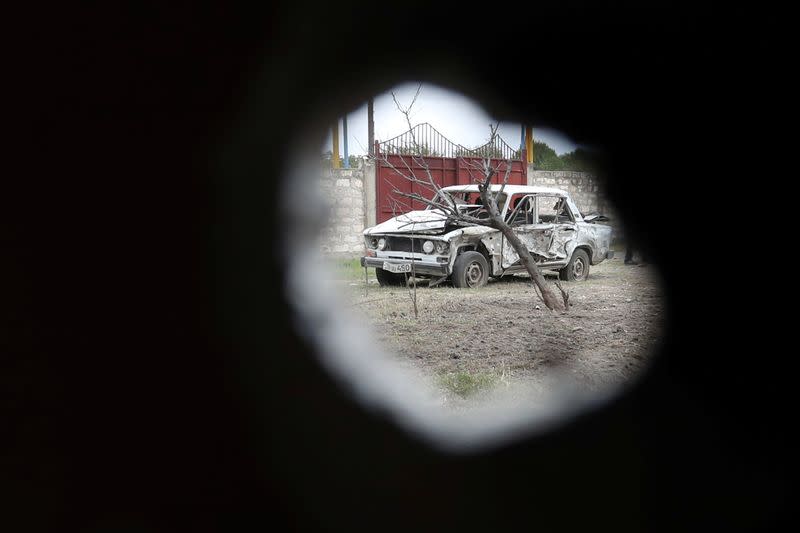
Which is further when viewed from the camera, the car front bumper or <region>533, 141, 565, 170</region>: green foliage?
<region>533, 141, 565, 170</region>: green foliage

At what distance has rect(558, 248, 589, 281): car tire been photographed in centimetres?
629

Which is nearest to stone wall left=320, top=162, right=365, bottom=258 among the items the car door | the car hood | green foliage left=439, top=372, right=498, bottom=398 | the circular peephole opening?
the circular peephole opening

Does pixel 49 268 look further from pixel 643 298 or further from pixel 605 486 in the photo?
pixel 643 298

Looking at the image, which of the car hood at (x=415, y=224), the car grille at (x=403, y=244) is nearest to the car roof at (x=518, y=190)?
the car hood at (x=415, y=224)

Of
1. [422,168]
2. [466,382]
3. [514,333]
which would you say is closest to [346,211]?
[422,168]

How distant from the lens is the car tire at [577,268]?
20.6 ft

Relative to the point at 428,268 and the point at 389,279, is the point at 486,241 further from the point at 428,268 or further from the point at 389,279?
the point at 389,279

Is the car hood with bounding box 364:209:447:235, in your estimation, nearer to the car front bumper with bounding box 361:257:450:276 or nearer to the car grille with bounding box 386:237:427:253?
the car grille with bounding box 386:237:427:253

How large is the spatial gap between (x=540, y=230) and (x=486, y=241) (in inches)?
24.7

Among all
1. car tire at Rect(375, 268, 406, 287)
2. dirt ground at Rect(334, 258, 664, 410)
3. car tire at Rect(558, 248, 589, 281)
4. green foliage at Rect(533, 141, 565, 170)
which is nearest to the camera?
dirt ground at Rect(334, 258, 664, 410)

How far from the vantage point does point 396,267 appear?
5.75 m

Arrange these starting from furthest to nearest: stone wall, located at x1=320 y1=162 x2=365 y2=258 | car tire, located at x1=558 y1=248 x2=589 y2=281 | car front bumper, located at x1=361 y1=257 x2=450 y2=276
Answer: stone wall, located at x1=320 y1=162 x2=365 y2=258
car tire, located at x1=558 y1=248 x2=589 y2=281
car front bumper, located at x1=361 y1=257 x2=450 y2=276

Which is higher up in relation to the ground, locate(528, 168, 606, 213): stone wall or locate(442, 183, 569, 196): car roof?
locate(528, 168, 606, 213): stone wall

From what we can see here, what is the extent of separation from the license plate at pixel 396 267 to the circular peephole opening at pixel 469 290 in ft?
0.05
